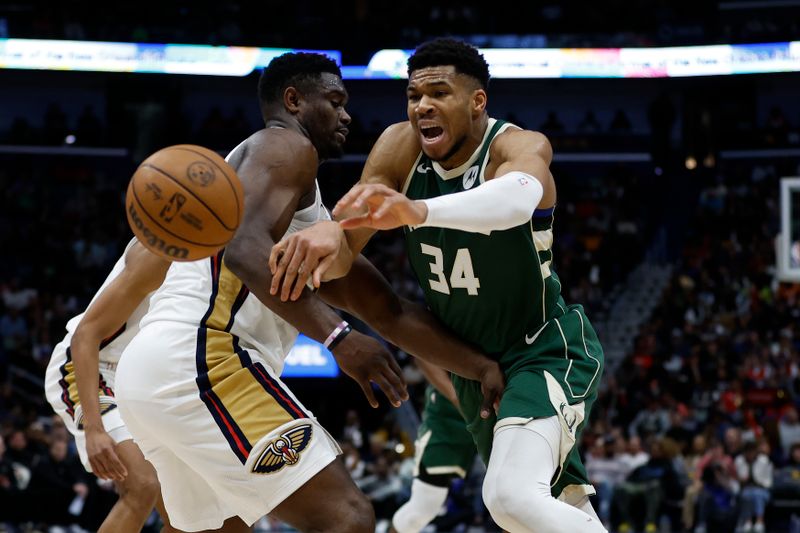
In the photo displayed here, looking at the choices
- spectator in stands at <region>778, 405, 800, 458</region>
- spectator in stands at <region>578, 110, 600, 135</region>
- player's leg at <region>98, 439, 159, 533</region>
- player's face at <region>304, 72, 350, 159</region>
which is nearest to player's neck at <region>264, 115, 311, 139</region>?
player's face at <region>304, 72, 350, 159</region>

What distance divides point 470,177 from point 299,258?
1029mm

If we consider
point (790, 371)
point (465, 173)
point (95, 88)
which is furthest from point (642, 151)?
point (465, 173)

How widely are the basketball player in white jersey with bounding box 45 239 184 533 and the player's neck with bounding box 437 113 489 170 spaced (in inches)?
48.9

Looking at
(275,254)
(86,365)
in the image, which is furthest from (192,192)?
(86,365)

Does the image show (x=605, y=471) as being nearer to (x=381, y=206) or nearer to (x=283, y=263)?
(x=283, y=263)

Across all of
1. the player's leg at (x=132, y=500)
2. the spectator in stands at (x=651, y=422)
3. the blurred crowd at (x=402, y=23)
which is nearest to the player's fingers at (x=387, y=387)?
the player's leg at (x=132, y=500)

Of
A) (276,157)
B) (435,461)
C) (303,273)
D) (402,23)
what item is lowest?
(435,461)

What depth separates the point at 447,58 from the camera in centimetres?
438

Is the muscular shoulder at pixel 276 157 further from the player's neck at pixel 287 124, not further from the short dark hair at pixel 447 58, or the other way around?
the short dark hair at pixel 447 58

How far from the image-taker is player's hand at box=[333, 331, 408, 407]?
3.78 metres

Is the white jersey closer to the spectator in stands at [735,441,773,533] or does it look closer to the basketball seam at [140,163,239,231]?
the basketball seam at [140,163,239,231]

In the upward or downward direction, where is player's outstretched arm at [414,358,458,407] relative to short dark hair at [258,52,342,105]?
downward

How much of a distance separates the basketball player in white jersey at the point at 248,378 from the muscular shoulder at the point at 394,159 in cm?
33

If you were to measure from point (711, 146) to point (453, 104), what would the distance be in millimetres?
18907
